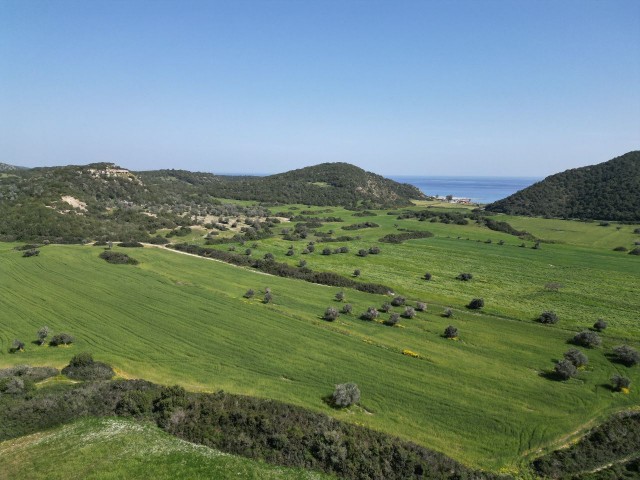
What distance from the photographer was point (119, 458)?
2300 cm

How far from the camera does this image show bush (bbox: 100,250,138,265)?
74500mm

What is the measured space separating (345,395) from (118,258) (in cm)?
6071

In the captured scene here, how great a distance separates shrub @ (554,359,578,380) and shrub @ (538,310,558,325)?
14.2m

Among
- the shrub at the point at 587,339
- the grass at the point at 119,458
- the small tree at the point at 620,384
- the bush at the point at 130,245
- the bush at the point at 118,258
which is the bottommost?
the grass at the point at 119,458

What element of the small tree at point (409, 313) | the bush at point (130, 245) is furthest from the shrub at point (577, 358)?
the bush at point (130, 245)

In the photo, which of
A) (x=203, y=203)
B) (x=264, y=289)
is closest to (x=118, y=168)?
(x=203, y=203)

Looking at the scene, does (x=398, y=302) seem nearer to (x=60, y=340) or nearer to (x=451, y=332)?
(x=451, y=332)

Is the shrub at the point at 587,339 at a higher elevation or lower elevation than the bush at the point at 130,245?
lower

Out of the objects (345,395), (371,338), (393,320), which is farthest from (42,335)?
(393,320)

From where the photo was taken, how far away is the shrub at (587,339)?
137 feet

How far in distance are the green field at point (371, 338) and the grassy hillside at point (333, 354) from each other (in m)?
0.16

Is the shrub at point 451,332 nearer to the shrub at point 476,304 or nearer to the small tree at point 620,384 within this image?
the shrub at point 476,304

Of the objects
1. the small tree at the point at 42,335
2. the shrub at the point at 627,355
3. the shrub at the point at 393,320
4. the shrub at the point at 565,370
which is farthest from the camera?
the shrub at the point at 393,320

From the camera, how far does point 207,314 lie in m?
49.5
